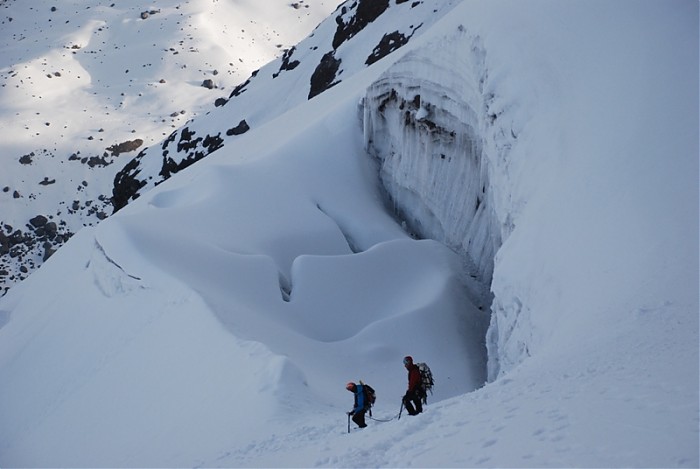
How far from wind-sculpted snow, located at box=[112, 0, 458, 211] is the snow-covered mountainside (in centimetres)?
888

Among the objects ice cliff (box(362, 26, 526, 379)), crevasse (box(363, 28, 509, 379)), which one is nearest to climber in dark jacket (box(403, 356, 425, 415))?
ice cliff (box(362, 26, 526, 379))

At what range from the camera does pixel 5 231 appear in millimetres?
53906

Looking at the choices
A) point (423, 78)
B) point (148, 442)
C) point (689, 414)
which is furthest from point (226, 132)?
point (689, 414)

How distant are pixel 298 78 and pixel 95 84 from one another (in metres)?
35.6

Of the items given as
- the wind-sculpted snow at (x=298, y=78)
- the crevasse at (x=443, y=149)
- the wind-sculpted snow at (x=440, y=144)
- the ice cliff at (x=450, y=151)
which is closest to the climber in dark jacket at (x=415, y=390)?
the ice cliff at (x=450, y=151)

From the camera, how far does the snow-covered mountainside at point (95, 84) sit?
57.3m

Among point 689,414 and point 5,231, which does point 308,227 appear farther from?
point 5,231

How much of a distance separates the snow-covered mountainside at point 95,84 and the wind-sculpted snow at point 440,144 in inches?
1345

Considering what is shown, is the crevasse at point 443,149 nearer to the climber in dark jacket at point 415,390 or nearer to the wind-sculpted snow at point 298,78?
the climber in dark jacket at point 415,390

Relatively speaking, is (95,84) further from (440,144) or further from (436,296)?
(436,296)

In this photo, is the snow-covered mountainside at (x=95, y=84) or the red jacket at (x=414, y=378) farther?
the snow-covered mountainside at (x=95, y=84)

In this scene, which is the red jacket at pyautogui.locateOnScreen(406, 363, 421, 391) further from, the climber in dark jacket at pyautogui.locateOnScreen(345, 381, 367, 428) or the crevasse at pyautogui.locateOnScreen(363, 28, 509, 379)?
the crevasse at pyautogui.locateOnScreen(363, 28, 509, 379)

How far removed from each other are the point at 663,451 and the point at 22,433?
15.2 meters

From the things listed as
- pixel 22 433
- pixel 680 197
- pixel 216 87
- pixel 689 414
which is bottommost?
pixel 689 414
